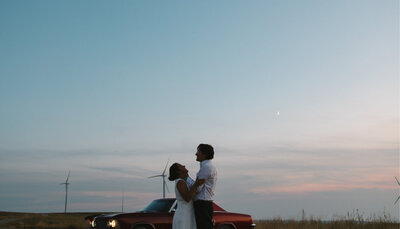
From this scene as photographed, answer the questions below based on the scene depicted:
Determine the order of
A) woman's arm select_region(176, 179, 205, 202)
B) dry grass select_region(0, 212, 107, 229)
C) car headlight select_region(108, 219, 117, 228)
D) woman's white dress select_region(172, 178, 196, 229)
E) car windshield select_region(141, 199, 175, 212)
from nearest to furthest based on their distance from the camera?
1. woman's arm select_region(176, 179, 205, 202)
2. woman's white dress select_region(172, 178, 196, 229)
3. car headlight select_region(108, 219, 117, 228)
4. car windshield select_region(141, 199, 175, 212)
5. dry grass select_region(0, 212, 107, 229)

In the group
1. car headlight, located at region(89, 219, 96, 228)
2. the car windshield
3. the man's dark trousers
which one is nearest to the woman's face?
the man's dark trousers

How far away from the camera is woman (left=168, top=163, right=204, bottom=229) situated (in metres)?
5.89

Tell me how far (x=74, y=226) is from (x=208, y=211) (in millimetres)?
20079

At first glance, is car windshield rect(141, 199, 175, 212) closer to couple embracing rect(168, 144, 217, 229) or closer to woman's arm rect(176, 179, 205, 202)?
couple embracing rect(168, 144, 217, 229)

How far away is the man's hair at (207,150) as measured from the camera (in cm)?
603

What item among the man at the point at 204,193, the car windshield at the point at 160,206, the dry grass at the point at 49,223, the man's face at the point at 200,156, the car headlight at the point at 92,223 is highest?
the man's face at the point at 200,156

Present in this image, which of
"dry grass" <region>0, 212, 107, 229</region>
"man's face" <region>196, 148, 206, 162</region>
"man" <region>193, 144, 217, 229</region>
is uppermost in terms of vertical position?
"man's face" <region>196, 148, 206, 162</region>

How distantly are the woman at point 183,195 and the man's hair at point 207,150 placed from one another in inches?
13.2

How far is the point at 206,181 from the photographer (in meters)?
5.96

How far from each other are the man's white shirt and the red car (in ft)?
17.8

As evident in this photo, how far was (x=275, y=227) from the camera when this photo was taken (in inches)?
674

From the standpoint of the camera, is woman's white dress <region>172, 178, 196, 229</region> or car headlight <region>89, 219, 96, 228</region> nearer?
woman's white dress <region>172, 178, 196, 229</region>

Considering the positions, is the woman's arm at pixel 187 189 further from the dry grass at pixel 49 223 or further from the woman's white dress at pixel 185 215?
the dry grass at pixel 49 223

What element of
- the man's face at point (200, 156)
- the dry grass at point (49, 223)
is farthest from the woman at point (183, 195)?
the dry grass at point (49, 223)
